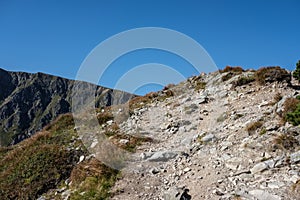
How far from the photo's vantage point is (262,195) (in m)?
9.35

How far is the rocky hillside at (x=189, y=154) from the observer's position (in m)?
10.7

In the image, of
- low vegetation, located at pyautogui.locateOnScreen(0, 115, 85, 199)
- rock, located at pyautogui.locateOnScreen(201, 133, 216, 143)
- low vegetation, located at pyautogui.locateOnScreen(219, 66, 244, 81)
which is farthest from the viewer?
low vegetation, located at pyautogui.locateOnScreen(219, 66, 244, 81)

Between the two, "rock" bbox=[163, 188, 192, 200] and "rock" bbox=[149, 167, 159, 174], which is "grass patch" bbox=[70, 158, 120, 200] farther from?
"rock" bbox=[163, 188, 192, 200]

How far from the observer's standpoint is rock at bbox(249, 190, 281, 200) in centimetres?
910

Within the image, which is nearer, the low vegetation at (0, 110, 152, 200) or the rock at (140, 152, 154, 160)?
the low vegetation at (0, 110, 152, 200)

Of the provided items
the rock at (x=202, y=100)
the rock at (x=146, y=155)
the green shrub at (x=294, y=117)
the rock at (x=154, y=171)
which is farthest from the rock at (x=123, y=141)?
the green shrub at (x=294, y=117)

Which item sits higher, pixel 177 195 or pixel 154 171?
pixel 154 171

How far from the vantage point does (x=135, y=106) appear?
1071 inches

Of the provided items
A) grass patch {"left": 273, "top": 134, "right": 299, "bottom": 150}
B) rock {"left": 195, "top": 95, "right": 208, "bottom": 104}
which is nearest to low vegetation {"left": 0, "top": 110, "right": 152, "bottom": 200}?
grass patch {"left": 273, "top": 134, "right": 299, "bottom": 150}

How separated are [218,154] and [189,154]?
1.53m

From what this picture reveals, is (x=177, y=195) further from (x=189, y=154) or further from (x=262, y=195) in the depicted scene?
(x=189, y=154)

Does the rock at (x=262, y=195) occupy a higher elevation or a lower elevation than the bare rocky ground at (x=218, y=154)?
lower

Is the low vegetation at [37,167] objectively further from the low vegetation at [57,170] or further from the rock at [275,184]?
the rock at [275,184]

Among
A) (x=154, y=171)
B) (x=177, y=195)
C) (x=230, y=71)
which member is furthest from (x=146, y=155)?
(x=230, y=71)
